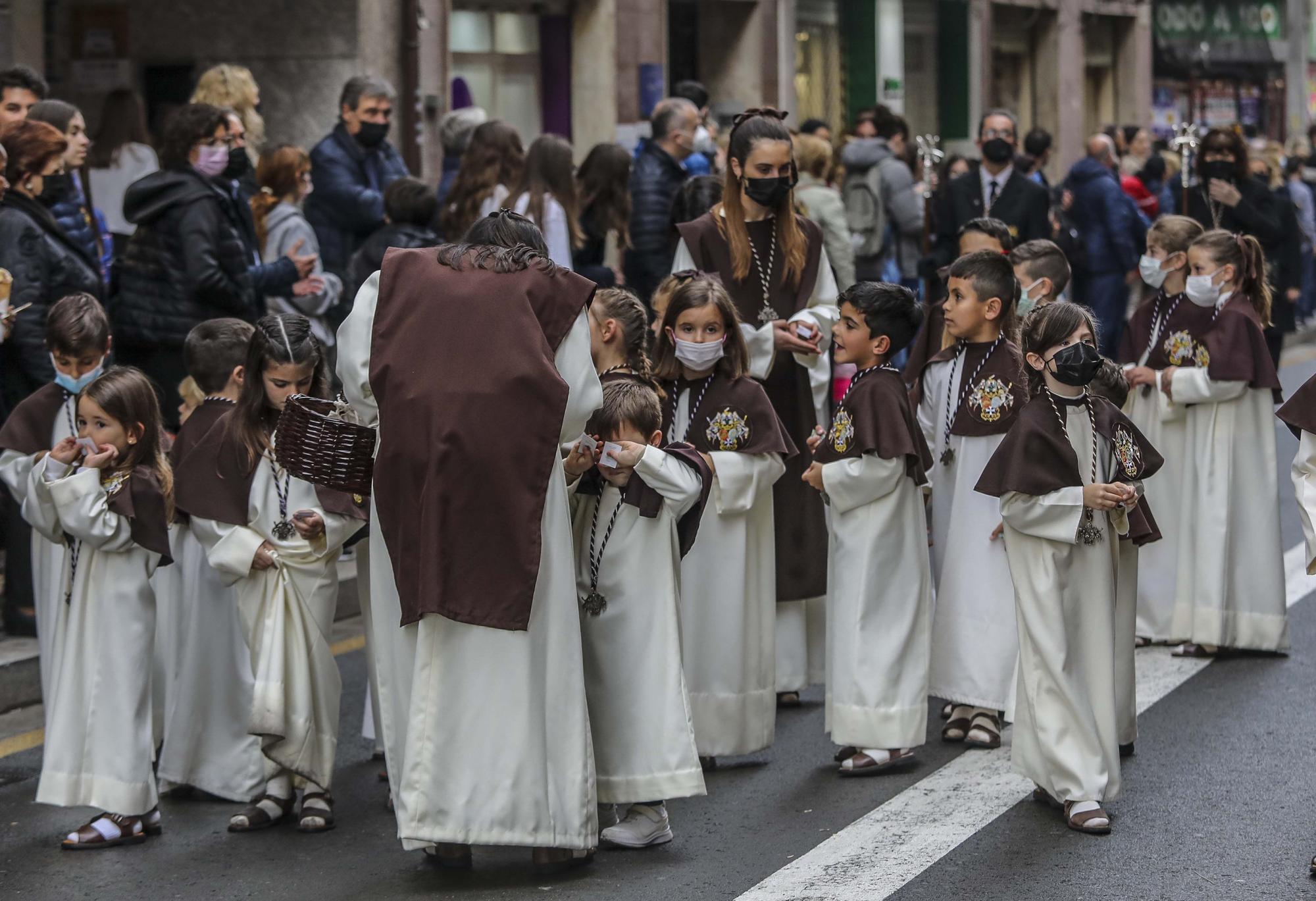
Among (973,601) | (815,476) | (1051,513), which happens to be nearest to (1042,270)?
(973,601)

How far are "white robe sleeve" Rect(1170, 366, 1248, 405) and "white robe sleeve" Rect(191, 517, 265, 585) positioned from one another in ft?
12.8

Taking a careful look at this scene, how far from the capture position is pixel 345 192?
1076 cm

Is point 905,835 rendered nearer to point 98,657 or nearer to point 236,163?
point 98,657

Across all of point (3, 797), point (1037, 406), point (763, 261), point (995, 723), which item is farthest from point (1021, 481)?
point (3, 797)

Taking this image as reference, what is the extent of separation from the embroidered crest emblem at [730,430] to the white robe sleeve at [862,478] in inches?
11.2

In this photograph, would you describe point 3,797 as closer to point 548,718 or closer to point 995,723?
point 548,718

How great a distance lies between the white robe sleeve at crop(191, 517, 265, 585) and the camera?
246 inches

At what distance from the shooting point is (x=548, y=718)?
18.0ft

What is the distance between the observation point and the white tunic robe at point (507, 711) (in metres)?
5.43

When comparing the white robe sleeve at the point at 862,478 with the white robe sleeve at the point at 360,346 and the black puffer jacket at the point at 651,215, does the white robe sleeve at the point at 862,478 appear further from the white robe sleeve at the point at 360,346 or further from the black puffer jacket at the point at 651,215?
the black puffer jacket at the point at 651,215

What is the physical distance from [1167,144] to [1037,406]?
23164 mm

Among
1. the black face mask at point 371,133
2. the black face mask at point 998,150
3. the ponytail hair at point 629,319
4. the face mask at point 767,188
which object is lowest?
the ponytail hair at point 629,319

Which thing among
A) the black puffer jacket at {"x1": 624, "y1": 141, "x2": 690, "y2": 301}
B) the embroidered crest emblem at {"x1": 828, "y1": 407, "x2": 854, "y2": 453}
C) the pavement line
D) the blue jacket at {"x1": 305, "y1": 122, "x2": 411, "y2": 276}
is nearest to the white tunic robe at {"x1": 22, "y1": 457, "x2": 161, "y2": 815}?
the pavement line

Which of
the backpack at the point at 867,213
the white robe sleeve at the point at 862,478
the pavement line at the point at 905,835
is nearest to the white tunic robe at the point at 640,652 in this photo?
the pavement line at the point at 905,835
